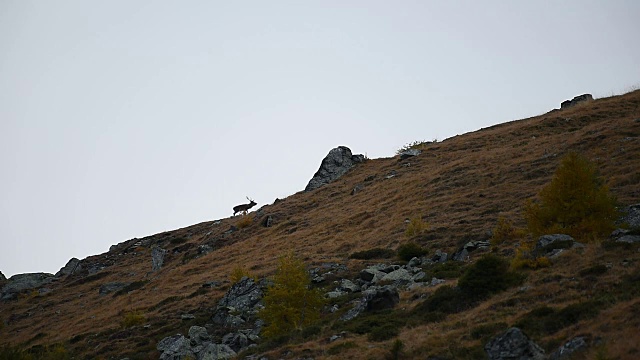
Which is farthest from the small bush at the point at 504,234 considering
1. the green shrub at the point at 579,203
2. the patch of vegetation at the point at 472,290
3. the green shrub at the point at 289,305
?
the green shrub at the point at 289,305

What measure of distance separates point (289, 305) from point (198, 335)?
6973mm

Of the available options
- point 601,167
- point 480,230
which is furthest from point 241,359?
point 601,167

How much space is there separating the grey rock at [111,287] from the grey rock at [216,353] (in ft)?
114

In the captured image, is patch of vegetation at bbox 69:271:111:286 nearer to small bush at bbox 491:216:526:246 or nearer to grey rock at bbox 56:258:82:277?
grey rock at bbox 56:258:82:277

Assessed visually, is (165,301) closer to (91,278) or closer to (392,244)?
(392,244)

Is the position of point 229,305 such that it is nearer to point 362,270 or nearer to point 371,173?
point 362,270

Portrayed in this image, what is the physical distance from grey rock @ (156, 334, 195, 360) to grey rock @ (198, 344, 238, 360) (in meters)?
1.85

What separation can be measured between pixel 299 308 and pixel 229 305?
31.1ft

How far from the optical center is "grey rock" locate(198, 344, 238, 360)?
23.8m

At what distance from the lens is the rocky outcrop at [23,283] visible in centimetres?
7000

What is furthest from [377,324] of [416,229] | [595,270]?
[416,229]

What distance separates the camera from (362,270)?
3259 centimetres

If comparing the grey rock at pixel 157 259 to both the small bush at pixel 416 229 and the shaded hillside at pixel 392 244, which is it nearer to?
the shaded hillside at pixel 392 244

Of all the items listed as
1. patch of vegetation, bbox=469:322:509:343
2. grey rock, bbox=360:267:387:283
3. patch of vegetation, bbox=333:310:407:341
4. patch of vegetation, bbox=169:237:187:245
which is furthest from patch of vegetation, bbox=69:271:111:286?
patch of vegetation, bbox=469:322:509:343
